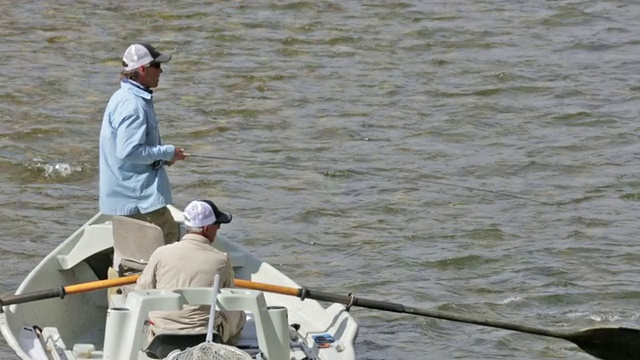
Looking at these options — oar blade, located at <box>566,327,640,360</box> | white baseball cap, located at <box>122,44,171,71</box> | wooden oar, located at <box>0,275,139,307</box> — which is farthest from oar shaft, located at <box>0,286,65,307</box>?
oar blade, located at <box>566,327,640,360</box>

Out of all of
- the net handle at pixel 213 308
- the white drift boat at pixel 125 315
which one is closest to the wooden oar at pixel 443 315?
the white drift boat at pixel 125 315

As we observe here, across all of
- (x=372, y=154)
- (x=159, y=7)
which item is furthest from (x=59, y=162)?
(x=159, y=7)

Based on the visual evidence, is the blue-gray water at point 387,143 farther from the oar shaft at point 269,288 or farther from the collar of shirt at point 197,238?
the collar of shirt at point 197,238

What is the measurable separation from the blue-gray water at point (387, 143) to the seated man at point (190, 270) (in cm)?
284

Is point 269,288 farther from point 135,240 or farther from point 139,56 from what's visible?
point 139,56

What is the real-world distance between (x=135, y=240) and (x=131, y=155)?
0.59m

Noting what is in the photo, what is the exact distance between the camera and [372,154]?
648 inches

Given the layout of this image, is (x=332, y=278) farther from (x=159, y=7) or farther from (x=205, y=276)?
(x=159, y=7)

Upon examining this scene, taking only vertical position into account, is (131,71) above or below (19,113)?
above

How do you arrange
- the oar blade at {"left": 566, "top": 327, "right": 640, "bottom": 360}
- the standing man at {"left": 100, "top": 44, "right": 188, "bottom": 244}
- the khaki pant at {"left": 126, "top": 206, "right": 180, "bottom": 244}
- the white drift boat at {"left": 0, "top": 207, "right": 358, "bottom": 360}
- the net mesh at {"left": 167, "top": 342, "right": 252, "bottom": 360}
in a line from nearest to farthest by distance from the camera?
the net mesh at {"left": 167, "top": 342, "right": 252, "bottom": 360}
the white drift boat at {"left": 0, "top": 207, "right": 358, "bottom": 360}
the standing man at {"left": 100, "top": 44, "right": 188, "bottom": 244}
the khaki pant at {"left": 126, "top": 206, "right": 180, "bottom": 244}
the oar blade at {"left": 566, "top": 327, "right": 640, "bottom": 360}

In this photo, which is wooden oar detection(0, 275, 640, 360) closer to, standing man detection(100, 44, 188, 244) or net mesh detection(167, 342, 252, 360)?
standing man detection(100, 44, 188, 244)

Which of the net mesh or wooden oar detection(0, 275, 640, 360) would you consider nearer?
the net mesh

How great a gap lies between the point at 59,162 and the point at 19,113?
6.51ft

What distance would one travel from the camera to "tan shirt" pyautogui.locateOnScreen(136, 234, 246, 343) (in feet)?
27.7
